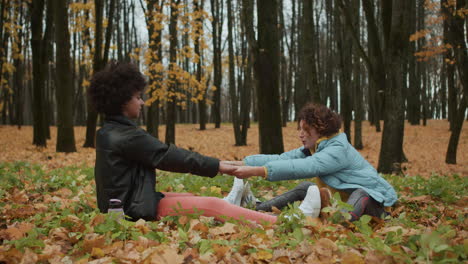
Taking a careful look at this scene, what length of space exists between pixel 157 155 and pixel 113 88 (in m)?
0.70

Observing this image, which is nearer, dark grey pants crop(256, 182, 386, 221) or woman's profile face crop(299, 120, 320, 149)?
dark grey pants crop(256, 182, 386, 221)

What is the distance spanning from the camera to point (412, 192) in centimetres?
502

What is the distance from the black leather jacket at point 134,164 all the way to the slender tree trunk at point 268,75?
4800 millimetres

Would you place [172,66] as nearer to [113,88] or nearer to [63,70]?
[63,70]

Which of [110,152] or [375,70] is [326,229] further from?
[375,70]

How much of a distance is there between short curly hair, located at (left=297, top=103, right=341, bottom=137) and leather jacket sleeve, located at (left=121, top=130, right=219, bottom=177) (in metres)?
1.24

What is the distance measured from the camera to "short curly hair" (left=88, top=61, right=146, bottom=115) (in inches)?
126

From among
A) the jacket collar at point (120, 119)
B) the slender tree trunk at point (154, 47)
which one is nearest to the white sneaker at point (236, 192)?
the jacket collar at point (120, 119)

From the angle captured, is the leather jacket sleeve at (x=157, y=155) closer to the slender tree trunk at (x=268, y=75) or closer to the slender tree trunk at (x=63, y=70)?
the slender tree trunk at (x=268, y=75)

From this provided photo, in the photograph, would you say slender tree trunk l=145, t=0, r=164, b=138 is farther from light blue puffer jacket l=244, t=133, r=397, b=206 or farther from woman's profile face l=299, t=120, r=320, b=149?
light blue puffer jacket l=244, t=133, r=397, b=206

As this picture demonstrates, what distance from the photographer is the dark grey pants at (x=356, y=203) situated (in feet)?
11.1

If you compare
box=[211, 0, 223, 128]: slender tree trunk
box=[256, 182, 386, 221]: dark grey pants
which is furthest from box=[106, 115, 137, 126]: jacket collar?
box=[211, 0, 223, 128]: slender tree trunk

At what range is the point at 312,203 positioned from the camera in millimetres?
3291

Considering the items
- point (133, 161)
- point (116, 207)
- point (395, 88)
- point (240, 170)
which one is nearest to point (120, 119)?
point (133, 161)
